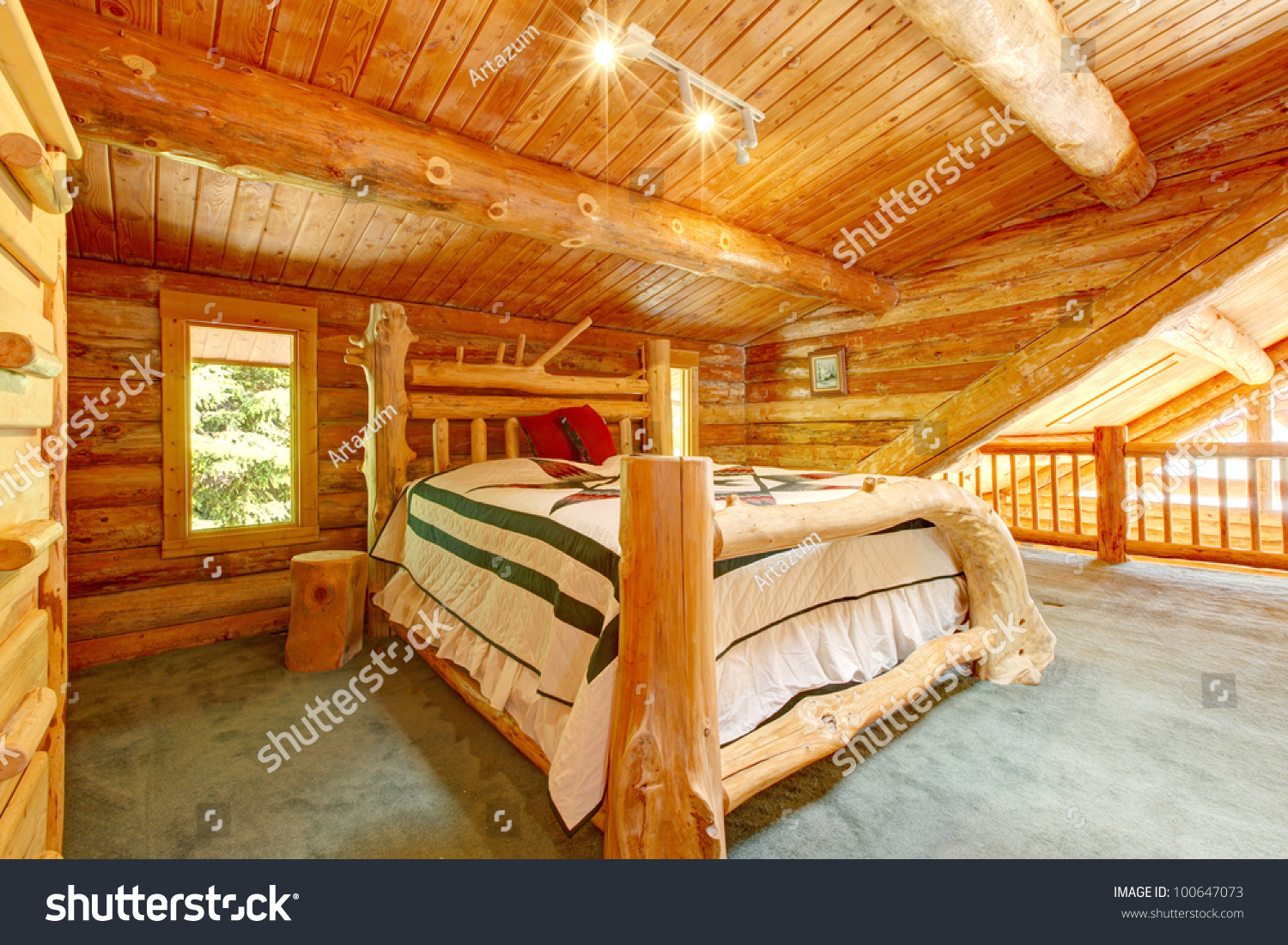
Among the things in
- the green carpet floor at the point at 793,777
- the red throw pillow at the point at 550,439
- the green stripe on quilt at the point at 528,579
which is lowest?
the green carpet floor at the point at 793,777

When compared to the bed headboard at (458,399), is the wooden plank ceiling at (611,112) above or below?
above

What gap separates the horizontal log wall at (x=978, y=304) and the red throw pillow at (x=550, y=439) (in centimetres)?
229

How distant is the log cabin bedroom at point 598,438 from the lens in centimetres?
130

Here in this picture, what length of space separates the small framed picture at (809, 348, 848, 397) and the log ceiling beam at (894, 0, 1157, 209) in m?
1.86

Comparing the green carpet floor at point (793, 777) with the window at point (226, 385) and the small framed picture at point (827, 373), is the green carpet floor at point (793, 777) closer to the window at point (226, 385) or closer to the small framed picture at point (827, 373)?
the window at point (226, 385)

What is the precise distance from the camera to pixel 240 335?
12.3 ft

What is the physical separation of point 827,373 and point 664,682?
396 centimetres

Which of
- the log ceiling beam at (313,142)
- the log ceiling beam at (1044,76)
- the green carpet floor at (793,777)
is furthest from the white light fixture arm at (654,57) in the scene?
the green carpet floor at (793,777)

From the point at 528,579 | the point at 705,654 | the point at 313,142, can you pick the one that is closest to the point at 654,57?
the point at 313,142

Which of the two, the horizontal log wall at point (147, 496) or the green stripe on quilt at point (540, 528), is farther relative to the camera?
the horizontal log wall at point (147, 496)

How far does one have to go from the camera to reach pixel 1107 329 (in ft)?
10.6

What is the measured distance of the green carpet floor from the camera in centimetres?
137

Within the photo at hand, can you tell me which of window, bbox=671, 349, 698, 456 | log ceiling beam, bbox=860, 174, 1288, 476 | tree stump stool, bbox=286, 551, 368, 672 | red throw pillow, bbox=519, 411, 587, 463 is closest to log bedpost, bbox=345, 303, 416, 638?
tree stump stool, bbox=286, 551, 368, 672
